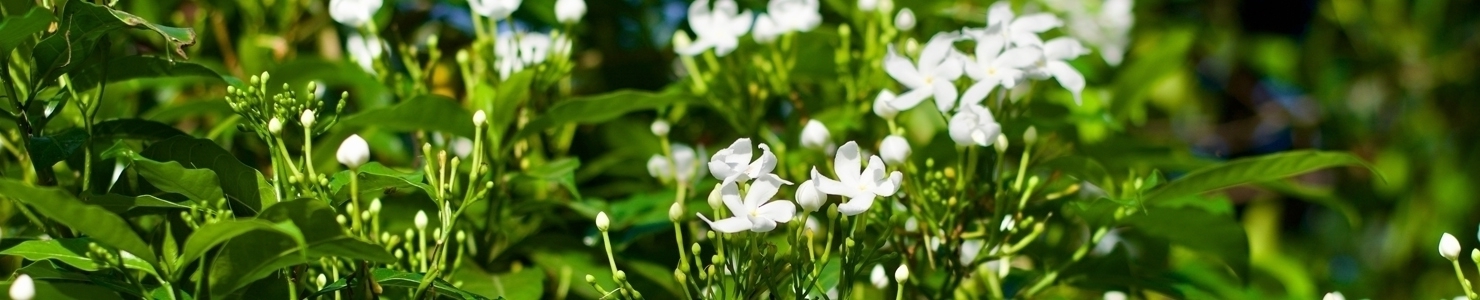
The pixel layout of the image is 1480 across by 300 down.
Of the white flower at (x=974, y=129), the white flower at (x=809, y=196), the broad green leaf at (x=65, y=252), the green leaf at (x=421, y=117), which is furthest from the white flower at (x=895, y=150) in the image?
the broad green leaf at (x=65, y=252)

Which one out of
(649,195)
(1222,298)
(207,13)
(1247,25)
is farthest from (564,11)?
(1247,25)

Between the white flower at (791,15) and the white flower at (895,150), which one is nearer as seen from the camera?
the white flower at (895,150)

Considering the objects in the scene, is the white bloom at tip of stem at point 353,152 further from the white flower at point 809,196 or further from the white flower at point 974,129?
the white flower at point 974,129

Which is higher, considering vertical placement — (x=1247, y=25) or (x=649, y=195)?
(x=649, y=195)

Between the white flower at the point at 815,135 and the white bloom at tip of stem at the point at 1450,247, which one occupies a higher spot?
the white flower at the point at 815,135

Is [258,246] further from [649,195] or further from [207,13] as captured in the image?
[207,13]

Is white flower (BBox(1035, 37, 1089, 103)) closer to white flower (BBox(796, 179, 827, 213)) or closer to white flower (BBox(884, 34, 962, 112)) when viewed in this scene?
white flower (BBox(884, 34, 962, 112))
